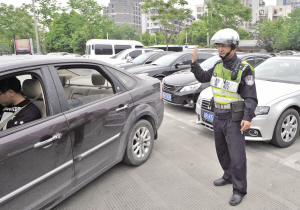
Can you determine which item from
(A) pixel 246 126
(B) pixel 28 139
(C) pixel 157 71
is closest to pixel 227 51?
(A) pixel 246 126

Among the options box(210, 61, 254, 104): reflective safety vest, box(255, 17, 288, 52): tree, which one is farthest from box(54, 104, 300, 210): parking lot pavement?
box(255, 17, 288, 52): tree

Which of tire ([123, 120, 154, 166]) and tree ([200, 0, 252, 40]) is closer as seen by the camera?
tire ([123, 120, 154, 166])

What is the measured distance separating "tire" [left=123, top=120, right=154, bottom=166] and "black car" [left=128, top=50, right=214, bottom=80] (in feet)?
14.4

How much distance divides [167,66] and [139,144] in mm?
5203

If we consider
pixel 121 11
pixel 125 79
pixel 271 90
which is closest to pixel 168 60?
pixel 271 90

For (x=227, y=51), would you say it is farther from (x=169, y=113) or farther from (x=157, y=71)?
(x=157, y=71)

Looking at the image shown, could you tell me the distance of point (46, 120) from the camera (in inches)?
84.7

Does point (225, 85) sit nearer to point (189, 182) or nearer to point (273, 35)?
point (189, 182)

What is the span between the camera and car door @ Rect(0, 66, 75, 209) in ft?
5.90

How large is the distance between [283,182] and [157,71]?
5.52 metres

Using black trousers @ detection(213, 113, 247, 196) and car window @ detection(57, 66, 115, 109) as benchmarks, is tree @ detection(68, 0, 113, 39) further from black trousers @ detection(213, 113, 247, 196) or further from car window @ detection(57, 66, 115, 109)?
black trousers @ detection(213, 113, 247, 196)

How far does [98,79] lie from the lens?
10.7 ft

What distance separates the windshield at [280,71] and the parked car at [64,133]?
104 inches

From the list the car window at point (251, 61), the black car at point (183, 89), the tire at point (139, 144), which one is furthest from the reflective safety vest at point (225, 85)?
the car window at point (251, 61)
